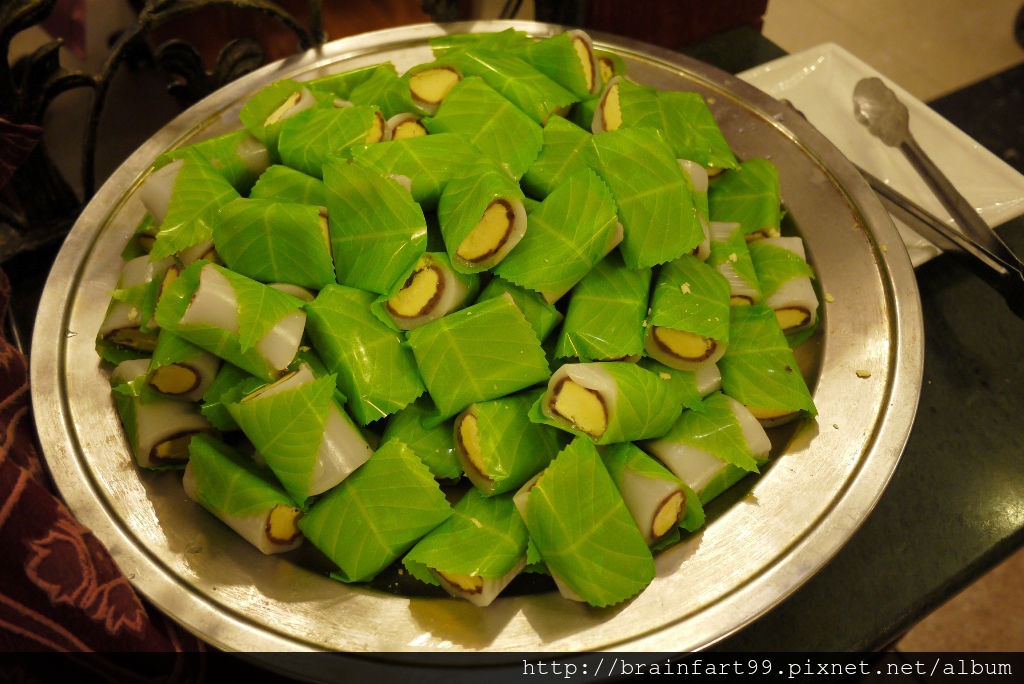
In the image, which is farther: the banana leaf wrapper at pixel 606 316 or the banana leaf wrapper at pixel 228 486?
the banana leaf wrapper at pixel 606 316

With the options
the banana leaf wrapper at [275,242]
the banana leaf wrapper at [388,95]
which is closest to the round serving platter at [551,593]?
the banana leaf wrapper at [275,242]

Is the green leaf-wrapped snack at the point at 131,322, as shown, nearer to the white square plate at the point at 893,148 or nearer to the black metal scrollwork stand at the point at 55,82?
the black metal scrollwork stand at the point at 55,82

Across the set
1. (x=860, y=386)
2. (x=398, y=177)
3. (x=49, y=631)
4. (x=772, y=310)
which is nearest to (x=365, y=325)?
(x=398, y=177)

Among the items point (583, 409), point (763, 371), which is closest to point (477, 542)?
point (583, 409)

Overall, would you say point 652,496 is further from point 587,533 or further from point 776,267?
point 776,267

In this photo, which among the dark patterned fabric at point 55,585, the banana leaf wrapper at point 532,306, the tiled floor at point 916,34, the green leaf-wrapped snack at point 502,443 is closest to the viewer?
the dark patterned fabric at point 55,585
